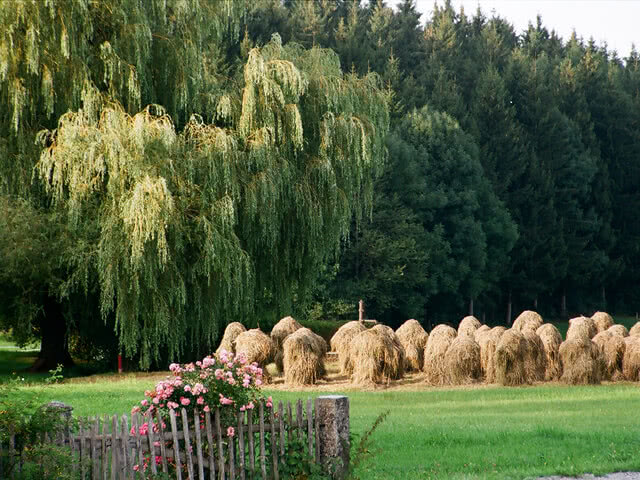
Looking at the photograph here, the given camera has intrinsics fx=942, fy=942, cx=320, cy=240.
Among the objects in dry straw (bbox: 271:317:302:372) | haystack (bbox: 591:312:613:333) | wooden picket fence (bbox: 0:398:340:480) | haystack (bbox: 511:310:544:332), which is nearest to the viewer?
wooden picket fence (bbox: 0:398:340:480)

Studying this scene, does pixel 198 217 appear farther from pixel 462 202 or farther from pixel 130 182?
pixel 462 202

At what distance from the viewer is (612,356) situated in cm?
2281

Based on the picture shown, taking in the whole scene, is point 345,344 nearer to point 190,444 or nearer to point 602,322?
point 602,322

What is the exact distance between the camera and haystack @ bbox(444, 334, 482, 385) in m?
21.6

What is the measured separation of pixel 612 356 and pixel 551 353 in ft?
4.77

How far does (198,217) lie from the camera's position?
19547 mm

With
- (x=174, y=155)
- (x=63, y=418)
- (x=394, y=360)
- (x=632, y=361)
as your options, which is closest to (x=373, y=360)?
(x=394, y=360)

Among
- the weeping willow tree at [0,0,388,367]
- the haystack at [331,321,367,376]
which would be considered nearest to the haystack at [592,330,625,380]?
the haystack at [331,321,367,376]

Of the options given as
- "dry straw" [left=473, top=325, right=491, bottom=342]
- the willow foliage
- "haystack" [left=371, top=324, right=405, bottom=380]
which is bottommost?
"haystack" [left=371, top=324, right=405, bottom=380]

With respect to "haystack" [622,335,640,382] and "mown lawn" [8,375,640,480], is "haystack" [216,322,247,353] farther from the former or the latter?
"haystack" [622,335,640,382]

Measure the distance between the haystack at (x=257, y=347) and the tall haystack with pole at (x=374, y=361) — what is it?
2.32 meters

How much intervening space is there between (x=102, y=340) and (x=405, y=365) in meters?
8.11

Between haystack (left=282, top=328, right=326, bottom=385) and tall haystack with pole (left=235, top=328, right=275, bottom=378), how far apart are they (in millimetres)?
938

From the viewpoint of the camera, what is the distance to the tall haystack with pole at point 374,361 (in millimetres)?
21692
